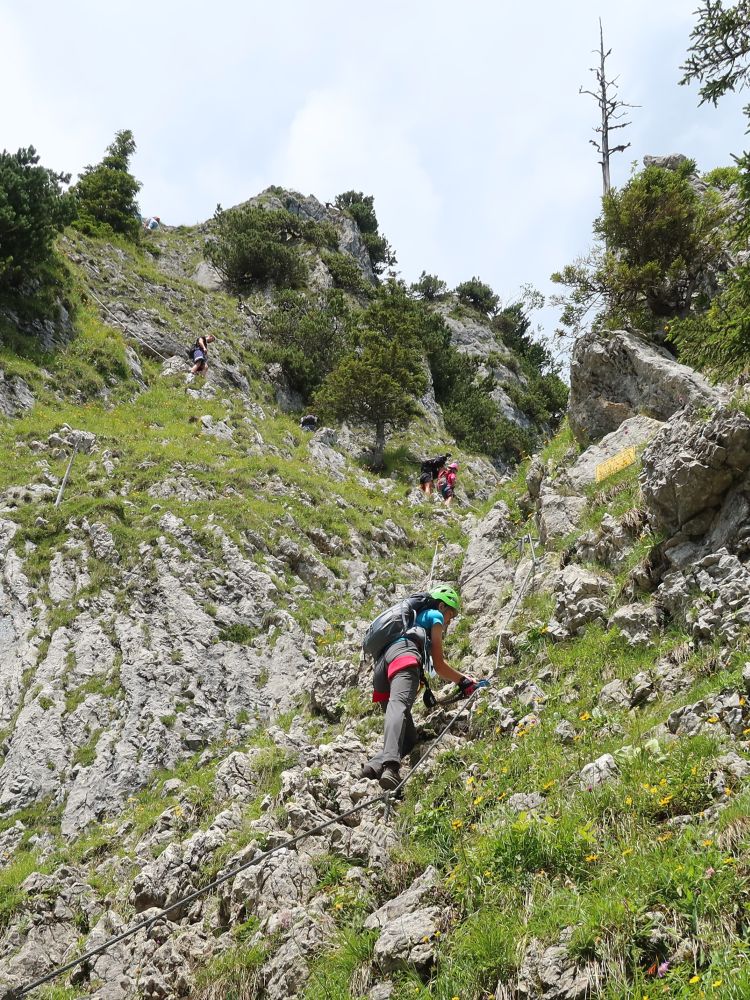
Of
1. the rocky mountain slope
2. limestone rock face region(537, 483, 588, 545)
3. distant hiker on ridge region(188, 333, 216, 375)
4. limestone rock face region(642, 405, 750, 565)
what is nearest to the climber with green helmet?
the rocky mountain slope

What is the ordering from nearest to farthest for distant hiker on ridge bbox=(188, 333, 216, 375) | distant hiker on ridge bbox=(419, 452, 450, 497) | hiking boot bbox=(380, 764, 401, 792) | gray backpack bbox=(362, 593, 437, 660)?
1. hiking boot bbox=(380, 764, 401, 792)
2. gray backpack bbox=(362, 593, 437, 660)
3. distant hiker on ridge bbox=(419, 452, 450, 497)
4. distant hiker on ridge bbox=(188, 333, 216, 375)

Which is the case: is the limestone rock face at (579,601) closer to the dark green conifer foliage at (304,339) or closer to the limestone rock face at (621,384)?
the limestone rock face at (621,384)

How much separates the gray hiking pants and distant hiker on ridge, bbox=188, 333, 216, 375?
22.4 meters

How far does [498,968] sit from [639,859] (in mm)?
1083

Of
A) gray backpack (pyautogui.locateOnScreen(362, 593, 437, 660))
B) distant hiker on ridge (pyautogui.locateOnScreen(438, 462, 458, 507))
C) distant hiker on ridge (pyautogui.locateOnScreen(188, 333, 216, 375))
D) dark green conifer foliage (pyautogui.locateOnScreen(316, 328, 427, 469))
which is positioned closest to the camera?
gray backpack (pyautogui.locateOnScreen(362, 593, 437, 660))

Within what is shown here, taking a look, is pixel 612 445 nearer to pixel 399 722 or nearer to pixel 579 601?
pixel 579 601

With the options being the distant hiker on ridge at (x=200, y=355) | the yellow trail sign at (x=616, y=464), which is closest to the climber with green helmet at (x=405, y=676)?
the yellow trail sign at (x=616, y=464)

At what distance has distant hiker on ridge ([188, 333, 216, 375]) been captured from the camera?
27672mm

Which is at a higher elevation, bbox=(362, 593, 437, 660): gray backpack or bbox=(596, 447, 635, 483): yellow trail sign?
bbox=(362, 593, 437, 660): gray backpack

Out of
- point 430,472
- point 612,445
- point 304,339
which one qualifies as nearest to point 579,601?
point 612,445

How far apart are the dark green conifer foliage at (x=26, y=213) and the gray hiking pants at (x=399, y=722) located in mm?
22274

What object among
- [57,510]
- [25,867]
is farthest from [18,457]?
[25,867]

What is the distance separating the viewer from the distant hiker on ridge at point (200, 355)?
90.8 feet

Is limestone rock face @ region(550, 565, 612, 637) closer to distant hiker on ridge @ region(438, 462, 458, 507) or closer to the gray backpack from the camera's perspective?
the gray backpack
